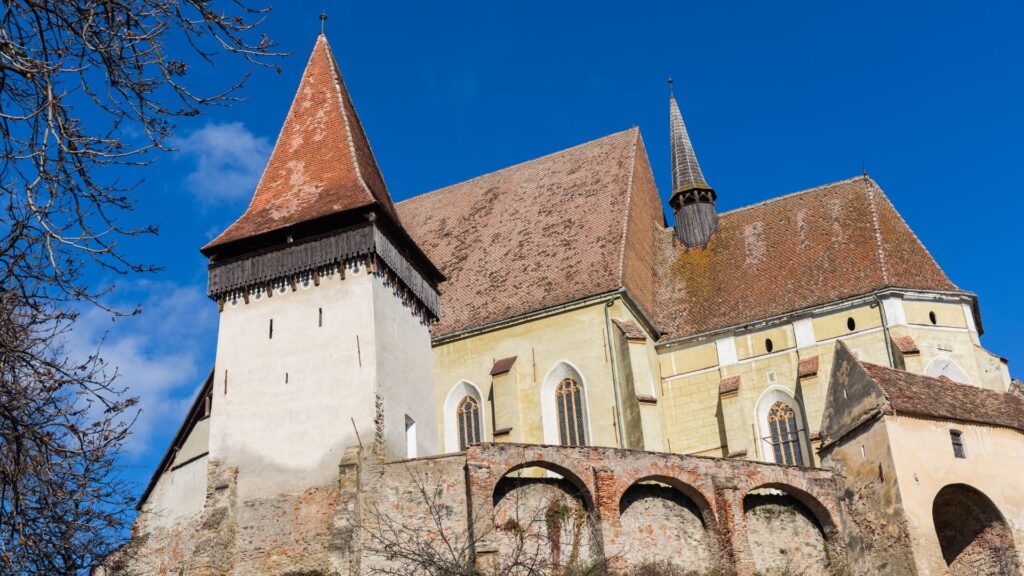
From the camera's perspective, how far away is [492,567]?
67.9 ft

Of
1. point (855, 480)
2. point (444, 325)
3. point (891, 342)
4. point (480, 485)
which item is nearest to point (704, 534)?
point (855, 480)

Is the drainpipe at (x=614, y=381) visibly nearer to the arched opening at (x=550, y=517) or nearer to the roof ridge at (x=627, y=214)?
the roof ridge at (x=627, y=214)

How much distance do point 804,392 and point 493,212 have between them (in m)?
11.8

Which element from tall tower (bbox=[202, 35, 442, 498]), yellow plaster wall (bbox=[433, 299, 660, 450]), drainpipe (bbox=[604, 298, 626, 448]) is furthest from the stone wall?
drainpipe (bbox=[604, 298, 626, 448])

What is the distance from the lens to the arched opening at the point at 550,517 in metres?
21.8

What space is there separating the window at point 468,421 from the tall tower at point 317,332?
3.13 metres

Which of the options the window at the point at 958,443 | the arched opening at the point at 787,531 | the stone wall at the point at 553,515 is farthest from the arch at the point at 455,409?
the window at the point at 958,443

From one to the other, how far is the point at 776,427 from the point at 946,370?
4462mm

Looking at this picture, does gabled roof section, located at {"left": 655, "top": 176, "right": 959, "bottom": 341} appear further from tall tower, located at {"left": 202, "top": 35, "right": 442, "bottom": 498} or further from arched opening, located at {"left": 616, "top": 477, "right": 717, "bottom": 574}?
tall tower, located at {"left": 202, "top": 35, "right": 442, "bottom": 498}

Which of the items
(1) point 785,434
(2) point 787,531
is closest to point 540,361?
(1) point 785,434

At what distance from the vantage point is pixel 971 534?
22609mm

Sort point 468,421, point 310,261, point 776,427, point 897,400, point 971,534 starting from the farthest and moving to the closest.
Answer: point 468,421
point 776,427
point 310,261
point 897,400
point 971,534

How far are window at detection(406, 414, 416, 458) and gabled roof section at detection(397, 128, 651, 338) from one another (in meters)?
5.69

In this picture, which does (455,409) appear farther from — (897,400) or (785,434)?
(897,400)
